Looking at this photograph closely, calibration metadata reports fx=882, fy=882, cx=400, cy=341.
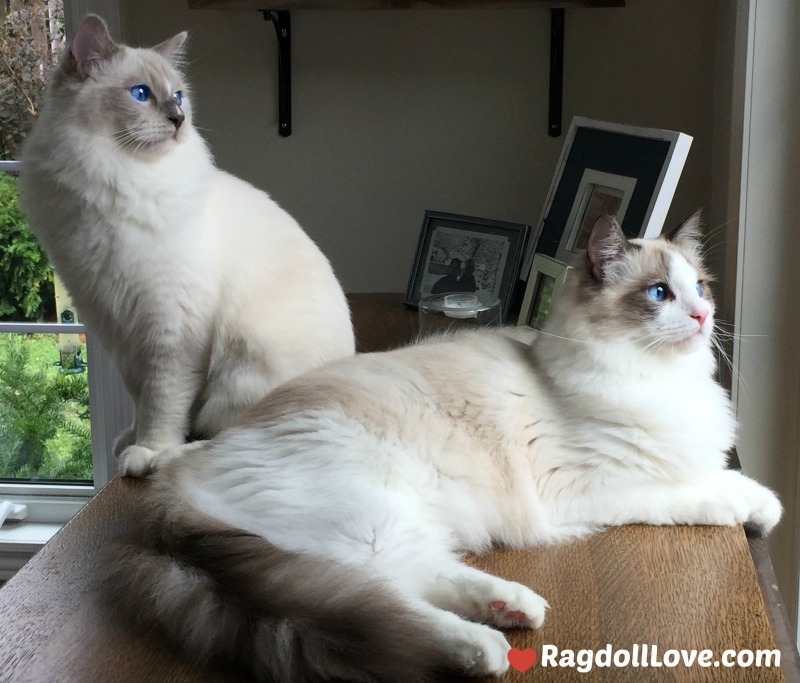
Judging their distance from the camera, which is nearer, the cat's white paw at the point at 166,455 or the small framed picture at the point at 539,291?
the cat's white paw at the point at 166,455

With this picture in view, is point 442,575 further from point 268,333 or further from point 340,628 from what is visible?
point 268,333

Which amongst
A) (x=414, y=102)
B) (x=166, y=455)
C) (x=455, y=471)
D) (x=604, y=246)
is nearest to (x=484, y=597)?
(x=455, y=471)

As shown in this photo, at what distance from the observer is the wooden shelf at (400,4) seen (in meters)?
1.89

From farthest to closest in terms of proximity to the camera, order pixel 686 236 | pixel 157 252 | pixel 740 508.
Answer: pixel 157 252 → pixel 686 236 → pixel 740 508

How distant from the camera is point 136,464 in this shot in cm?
140

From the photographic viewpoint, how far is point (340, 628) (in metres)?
0.83

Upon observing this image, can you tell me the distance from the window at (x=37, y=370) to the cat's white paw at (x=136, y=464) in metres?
A: 1.00

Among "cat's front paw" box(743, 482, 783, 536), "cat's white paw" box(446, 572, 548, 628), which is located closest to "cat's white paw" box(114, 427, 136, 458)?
"cat's white paw" box(446, 572, 548, 628)

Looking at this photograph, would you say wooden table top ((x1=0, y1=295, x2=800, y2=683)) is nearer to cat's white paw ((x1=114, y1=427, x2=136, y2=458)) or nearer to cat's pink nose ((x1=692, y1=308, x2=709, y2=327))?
cat's pink nose ((x1=692, y1=308, x2=709, y2=327))

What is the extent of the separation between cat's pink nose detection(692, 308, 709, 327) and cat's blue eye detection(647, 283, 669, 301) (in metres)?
0.05

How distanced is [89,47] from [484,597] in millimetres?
1056

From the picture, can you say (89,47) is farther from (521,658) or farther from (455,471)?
(521,658)

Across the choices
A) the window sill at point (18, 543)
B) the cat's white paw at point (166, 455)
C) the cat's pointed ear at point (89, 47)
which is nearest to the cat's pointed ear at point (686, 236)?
the cat's white paw at point (166, 455)

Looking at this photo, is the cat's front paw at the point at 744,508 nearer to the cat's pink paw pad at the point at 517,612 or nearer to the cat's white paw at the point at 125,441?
the cat's pink paw pad at the point at 517,612
